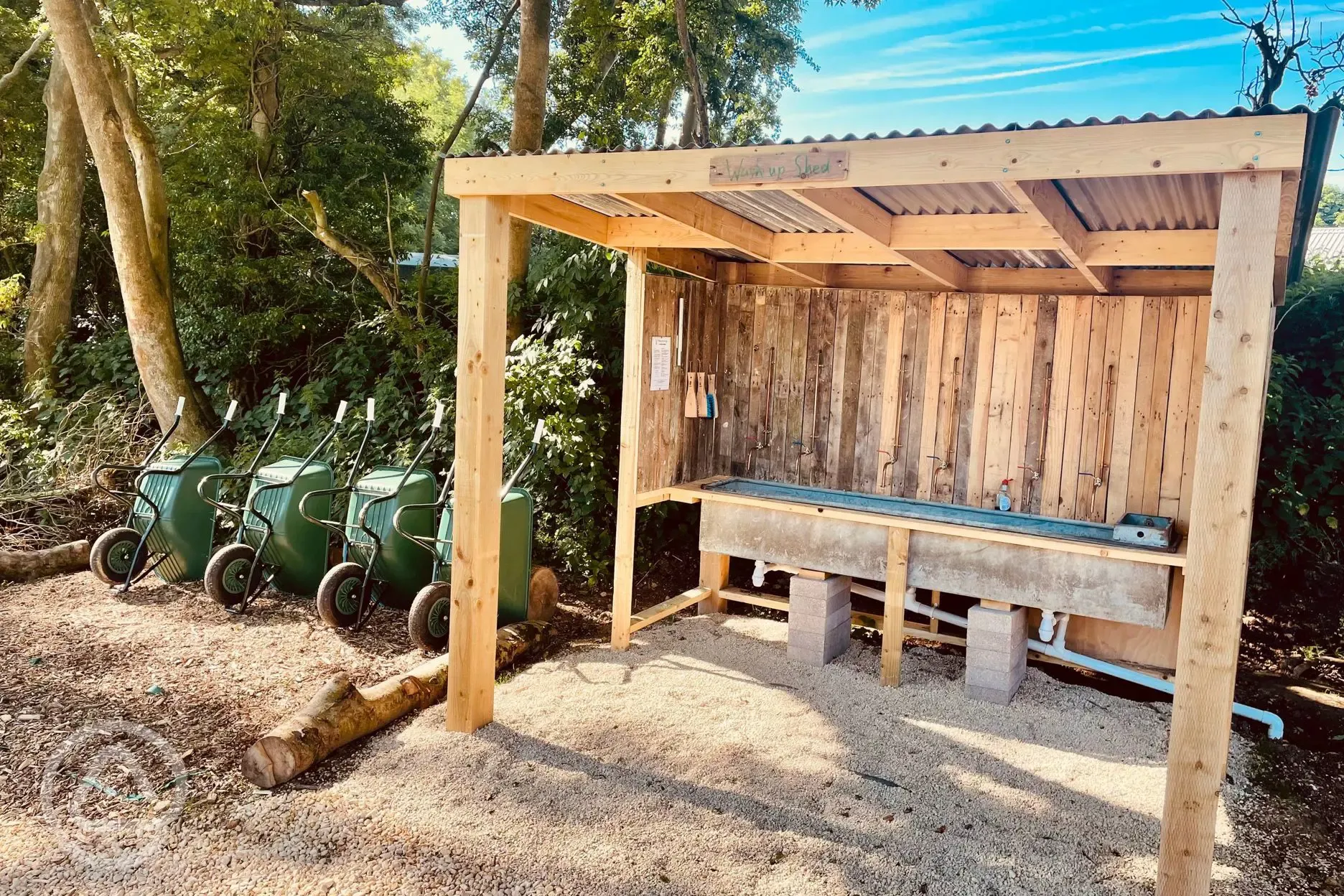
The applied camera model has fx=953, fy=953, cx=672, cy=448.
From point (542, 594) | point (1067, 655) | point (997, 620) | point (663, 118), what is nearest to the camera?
point (997, 620)

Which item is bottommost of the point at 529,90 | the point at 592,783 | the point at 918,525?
the point at 592,783

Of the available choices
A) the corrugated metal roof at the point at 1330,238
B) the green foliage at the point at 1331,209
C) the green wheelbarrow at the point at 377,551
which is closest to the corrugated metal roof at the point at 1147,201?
the green wheelbarrow at the point at 377,551

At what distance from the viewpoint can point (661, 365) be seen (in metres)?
5.17

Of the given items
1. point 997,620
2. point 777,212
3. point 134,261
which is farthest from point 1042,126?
point 134,261

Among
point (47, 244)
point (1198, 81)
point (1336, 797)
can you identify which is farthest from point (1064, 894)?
point (1198, 81)

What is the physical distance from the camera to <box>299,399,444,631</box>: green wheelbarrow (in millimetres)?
4969

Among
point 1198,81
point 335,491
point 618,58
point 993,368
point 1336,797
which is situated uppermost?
point 1198,81

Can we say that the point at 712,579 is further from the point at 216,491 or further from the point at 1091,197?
the point at 1091,197

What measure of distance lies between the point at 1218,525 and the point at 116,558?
579cm

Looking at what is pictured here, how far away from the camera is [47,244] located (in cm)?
930

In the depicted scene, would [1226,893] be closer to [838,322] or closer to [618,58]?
[838,322]

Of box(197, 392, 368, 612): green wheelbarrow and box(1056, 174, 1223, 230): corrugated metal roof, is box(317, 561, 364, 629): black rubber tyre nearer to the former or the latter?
box(197, 392, 368, 612): green wheelbarrow

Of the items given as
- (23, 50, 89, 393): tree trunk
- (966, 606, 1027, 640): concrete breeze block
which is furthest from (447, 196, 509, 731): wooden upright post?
(23, 50, 89, 393): tree trunk

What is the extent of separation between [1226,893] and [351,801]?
280cm
